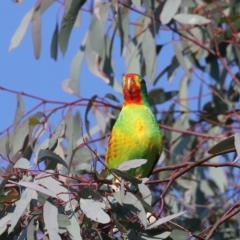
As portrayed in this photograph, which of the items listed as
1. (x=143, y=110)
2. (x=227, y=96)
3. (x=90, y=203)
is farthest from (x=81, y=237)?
(x=227, y=96)

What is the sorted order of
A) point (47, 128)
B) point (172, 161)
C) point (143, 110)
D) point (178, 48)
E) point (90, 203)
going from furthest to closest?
1. point (172, 161)
2. point (178, 48)
3. point (47, 128)
4. point (143, 110)
5. point (90, 203)

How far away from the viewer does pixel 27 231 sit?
2.95 metres

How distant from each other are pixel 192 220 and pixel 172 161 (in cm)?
40

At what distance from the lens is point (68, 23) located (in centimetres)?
498

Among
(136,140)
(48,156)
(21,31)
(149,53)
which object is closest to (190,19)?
(149,53)

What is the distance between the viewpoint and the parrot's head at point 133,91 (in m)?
4.46

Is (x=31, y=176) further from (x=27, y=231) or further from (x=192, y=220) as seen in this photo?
(x=192, y=220)

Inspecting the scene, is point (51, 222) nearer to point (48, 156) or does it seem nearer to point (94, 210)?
point (94, 210)

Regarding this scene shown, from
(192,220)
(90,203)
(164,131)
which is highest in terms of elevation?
(90,203)

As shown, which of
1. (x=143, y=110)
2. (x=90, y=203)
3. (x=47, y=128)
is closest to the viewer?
(x=90, y=203)

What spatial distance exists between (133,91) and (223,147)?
131cm

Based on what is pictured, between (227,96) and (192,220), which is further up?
(227,96)

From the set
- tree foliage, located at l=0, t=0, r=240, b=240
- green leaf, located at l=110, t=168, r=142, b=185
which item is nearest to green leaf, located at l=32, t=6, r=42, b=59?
tree foliage, located at l=0, t=0, r=240, b=240

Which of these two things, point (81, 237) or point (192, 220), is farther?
point (192, 220)
